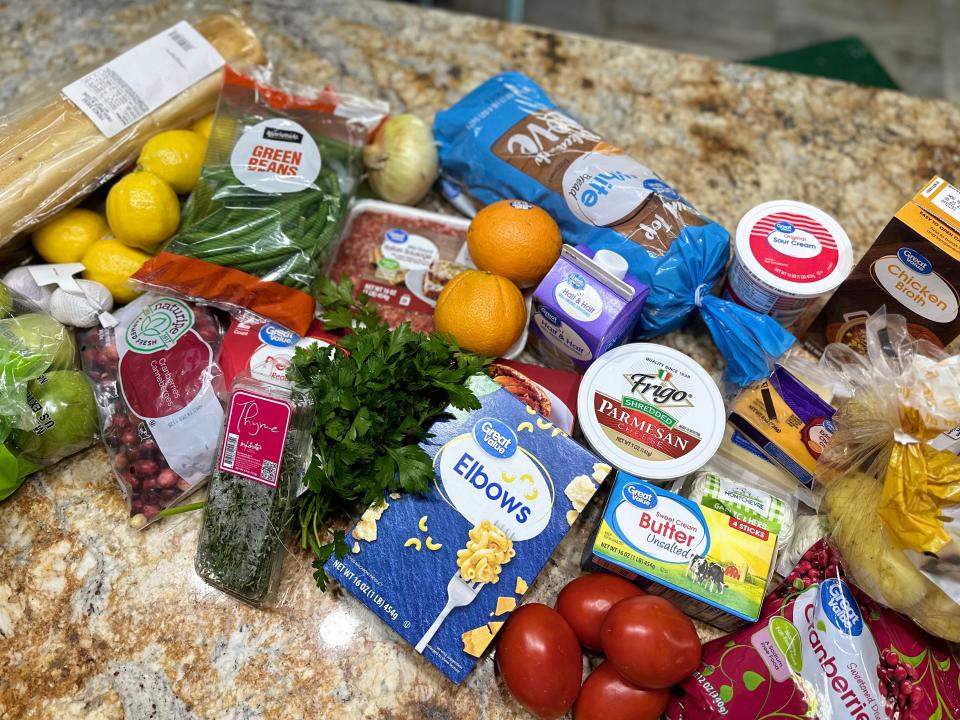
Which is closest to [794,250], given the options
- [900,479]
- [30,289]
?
[900,479]

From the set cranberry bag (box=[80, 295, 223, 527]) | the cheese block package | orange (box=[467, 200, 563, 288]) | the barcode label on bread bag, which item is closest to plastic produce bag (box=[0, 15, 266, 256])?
the barcode label on bread bag

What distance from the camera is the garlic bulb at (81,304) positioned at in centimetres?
121

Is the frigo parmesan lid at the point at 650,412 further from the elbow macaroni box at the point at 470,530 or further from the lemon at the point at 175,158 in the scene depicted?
the lemon at the point at 175,158

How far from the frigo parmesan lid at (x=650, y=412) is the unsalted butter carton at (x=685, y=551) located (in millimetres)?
47

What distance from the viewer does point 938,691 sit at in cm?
102

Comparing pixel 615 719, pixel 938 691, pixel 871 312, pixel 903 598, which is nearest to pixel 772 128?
pixel 871 312

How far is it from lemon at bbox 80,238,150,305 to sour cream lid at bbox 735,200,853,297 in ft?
3.45

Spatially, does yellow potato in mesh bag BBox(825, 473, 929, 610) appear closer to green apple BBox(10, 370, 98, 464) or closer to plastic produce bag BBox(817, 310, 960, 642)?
plastic produce bag BBox(817, 310, 960, 642)

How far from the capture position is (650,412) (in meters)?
1.16

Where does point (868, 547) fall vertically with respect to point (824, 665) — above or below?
above

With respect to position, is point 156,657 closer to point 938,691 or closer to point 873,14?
point 938,691

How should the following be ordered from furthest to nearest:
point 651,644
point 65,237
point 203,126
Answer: point 203,126
point 65,237
point 651,644

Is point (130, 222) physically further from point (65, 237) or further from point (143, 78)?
point (143, 78)

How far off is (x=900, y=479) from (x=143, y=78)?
A: 1.45 metres
